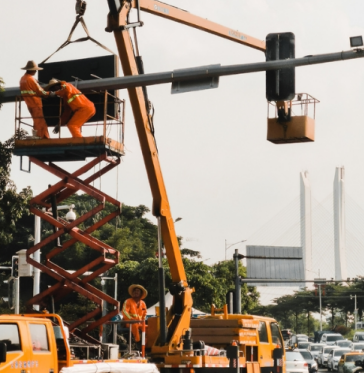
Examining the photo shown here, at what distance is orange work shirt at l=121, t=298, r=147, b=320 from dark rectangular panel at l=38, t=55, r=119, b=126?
446 cm

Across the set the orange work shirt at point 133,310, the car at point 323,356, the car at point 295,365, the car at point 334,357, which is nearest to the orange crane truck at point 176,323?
the orange work shirt at point 133,310

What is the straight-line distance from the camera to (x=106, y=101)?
19.3 m

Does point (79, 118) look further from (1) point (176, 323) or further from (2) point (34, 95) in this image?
(1) point (176, 323)

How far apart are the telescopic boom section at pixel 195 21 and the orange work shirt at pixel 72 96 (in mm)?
2315

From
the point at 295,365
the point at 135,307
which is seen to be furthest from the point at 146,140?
the point at 295,365

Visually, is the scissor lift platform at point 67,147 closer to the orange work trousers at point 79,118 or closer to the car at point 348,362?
the orange work trousers at point 79,118

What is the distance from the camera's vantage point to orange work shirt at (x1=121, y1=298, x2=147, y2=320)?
58.8 ft

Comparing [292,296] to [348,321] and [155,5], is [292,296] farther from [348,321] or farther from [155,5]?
[155,5]

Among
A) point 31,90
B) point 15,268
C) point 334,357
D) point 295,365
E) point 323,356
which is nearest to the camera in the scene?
point 31,90

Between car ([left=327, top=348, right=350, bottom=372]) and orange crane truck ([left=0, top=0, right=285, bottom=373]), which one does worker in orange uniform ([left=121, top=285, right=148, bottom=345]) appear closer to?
orange crane truck ([left=0, top=0, right=285, bottom=373])

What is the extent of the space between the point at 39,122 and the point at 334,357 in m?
39.7

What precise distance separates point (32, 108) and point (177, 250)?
425 cm

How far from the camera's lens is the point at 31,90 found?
18375 mm

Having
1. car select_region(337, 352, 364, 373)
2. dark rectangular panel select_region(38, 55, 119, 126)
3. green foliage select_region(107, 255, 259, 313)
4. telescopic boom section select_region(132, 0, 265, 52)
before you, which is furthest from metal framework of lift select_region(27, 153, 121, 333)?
green foliage select_region(107, 255, 259, 313)
